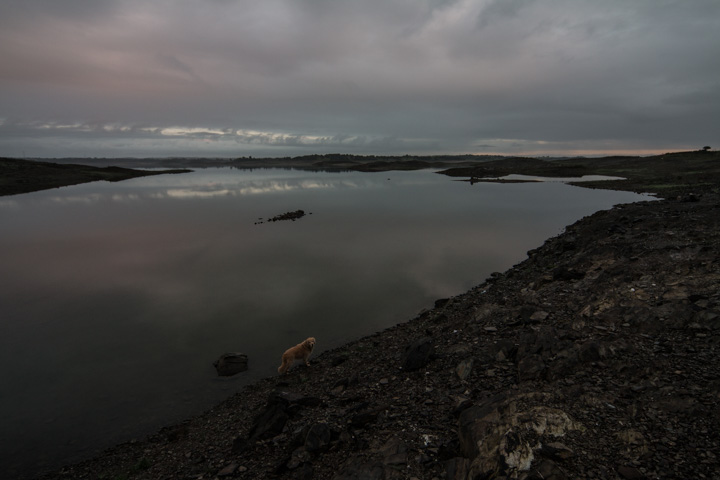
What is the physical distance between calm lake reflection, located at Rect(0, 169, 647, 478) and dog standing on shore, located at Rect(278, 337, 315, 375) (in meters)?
1.06

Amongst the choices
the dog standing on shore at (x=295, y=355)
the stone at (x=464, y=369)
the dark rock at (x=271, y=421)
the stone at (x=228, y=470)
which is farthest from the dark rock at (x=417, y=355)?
the stone at (x=228, y=470)

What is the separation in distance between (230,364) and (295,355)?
244 cm

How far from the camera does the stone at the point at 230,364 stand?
12.2 meters

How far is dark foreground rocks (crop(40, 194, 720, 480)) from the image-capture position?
18.9 feet

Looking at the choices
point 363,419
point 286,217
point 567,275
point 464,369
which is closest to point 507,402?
point 464,369

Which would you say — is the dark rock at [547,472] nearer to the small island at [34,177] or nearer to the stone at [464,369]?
the stone at [464,369]

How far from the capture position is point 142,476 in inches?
309

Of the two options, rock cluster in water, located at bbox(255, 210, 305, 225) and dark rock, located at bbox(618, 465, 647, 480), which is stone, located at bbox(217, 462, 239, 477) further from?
rock cluster in water, located at bbox(255, 210, 305, 225)

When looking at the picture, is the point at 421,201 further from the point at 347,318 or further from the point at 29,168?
the point at 29,168

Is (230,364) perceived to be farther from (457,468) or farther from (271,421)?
(457,468)

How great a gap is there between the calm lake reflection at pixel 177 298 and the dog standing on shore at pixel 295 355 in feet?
3.49

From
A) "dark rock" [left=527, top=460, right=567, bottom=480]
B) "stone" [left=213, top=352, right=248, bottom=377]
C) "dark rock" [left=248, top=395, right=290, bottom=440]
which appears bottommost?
"stone" [left=213, top=352, right=248, bottom=377]

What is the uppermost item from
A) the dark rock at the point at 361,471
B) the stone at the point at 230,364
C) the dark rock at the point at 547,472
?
the dark rock at the point at 547,472

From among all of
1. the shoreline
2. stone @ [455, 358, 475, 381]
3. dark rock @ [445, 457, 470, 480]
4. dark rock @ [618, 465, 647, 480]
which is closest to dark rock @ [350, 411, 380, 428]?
the shoreline
